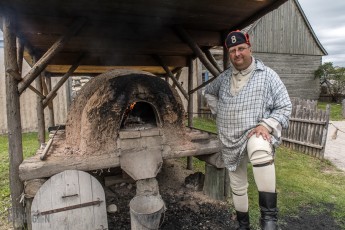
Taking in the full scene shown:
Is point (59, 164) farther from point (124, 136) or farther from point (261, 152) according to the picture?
point (261, 152)

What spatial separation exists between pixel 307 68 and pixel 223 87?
18517 mm

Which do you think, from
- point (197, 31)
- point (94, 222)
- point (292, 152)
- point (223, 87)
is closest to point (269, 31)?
point (292, 152)

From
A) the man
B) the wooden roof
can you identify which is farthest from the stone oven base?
the wooden roof

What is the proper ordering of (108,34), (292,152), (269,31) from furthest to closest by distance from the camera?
(269,31) → (292,152) → (108,34)

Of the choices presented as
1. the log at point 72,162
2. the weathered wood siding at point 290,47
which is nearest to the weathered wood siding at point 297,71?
the weathered wood siding at point 290,47

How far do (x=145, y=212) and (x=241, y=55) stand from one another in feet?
6.97

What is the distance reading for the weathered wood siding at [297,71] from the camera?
17.6 m

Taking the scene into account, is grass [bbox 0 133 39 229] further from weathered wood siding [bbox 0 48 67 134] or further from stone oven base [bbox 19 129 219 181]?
stone oven base [bbox 19 129 219 181]

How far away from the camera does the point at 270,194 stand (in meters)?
2.63

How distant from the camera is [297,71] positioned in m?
18.7

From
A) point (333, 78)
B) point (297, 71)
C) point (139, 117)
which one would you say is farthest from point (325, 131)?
point (333, 78)

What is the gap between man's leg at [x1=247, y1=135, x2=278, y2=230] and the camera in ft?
8.46

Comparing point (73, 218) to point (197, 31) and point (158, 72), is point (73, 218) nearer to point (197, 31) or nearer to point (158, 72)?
point (197, 31)

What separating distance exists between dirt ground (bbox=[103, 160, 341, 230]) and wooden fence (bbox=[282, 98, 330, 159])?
3156 mm
